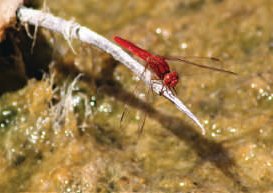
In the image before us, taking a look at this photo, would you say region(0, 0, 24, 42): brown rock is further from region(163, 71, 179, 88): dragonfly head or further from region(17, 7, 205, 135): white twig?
region(163, 71, 179, 88): dragonfly head

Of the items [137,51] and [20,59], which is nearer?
[137,51]

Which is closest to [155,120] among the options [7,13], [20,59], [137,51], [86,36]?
[137,51]

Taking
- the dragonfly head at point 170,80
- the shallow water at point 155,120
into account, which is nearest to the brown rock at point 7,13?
the shallow water at point 155,120

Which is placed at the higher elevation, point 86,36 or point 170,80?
point 86,36

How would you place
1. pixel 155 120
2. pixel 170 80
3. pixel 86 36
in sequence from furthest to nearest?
pixel 155 120 → pixel 86 36 → pixel 170 80

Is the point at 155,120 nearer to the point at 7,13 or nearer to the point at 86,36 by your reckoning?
the point at 86,36

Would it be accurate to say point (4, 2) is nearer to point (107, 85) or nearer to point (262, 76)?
point (107, 85)

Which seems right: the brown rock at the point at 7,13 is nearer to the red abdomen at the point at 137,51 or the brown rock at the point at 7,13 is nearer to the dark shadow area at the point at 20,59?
the dark shadow area at the point at 20,59
